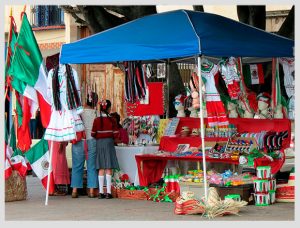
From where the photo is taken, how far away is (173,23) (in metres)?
11.5

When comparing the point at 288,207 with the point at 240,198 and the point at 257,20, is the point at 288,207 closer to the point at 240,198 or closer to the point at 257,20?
the point at 240,198

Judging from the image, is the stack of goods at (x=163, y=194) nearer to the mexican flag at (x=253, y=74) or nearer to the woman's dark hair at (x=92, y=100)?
the woman's dark hair at (x=92, y=100)

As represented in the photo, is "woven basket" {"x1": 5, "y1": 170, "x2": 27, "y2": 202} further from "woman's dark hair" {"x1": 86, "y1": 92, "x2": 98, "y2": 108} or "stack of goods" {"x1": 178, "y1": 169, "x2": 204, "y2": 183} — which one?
"stack of goods" {"x1": 178, "y1": 169, "x2": 204, "y2": 183}

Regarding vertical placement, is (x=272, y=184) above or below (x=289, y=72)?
below

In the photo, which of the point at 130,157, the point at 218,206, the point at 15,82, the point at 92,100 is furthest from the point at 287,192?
the point at 15,82

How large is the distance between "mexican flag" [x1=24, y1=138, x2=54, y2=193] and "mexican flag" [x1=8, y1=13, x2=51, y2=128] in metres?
0.66

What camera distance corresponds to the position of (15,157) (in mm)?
12938

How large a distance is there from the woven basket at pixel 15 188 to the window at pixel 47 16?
12.4 metres

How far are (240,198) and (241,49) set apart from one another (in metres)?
2.13

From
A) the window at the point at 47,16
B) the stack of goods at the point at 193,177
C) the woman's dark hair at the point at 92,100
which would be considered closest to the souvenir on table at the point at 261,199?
the stack of goods at the point at 193,177

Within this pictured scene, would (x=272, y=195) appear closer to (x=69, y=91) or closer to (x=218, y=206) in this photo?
(x=218, y=206)

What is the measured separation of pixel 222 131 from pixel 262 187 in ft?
5.65

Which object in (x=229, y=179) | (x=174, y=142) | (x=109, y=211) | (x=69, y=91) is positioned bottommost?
(x=109, y=211)

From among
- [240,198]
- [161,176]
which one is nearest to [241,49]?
[240,198]
